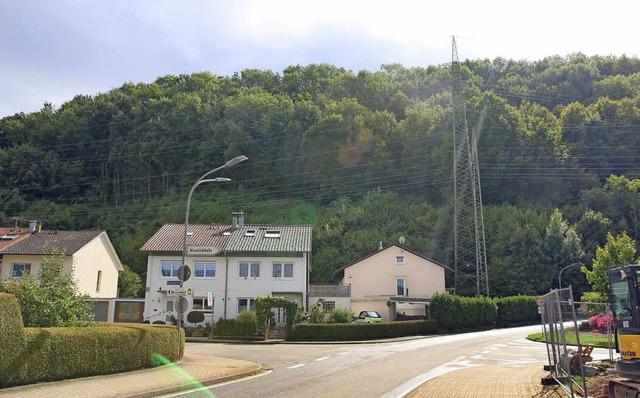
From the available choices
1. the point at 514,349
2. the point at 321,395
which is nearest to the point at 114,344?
the point at 321,395

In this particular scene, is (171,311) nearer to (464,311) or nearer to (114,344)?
(464,311)

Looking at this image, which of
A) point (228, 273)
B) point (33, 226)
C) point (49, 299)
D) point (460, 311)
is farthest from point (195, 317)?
point (49, 299)

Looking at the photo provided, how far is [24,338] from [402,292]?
4119cm

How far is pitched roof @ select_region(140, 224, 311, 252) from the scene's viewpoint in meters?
42.7

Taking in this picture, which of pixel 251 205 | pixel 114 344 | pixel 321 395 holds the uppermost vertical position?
pixel 251 205

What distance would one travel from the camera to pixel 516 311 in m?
48.1

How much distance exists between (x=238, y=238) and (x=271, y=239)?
273cm

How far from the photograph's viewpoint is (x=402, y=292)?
5034 cm

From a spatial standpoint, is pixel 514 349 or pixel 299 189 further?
pixel 299 189

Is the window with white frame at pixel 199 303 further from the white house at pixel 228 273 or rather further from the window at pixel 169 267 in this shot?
the window at pixel 169 267

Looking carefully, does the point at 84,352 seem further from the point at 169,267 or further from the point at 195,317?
the point at 169,267

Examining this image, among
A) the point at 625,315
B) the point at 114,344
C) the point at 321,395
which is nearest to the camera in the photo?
the point at 625,315

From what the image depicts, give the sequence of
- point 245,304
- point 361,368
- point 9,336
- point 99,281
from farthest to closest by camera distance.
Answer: point 99,281
point 245,304
point 361,368
point 9,336

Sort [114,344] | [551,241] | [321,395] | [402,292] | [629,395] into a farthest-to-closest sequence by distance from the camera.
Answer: [551,241] < [402,292] < [114,344] < [321,395] < [629,395]
